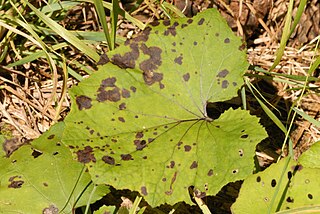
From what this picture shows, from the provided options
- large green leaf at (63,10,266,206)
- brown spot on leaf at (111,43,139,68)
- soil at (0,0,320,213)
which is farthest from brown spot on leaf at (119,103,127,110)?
soil at (0,0,320,213)

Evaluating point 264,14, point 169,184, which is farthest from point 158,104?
point 264,14

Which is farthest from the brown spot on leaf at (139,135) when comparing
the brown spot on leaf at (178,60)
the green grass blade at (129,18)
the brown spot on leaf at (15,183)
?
the green grass blade at (129,18)

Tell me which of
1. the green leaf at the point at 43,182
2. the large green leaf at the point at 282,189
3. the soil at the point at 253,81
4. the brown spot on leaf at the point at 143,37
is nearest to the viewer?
the large green leaf at the point at 282,189

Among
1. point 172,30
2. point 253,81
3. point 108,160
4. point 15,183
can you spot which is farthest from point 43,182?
point 253,81

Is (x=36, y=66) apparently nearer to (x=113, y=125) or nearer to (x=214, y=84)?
(x=113, y=125)

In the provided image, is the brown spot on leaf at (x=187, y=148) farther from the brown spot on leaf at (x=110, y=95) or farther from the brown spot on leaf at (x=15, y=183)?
the brown spot on leaf at (x=15, y=183)

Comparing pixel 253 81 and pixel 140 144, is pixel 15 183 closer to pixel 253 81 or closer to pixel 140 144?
pixel 140 144
